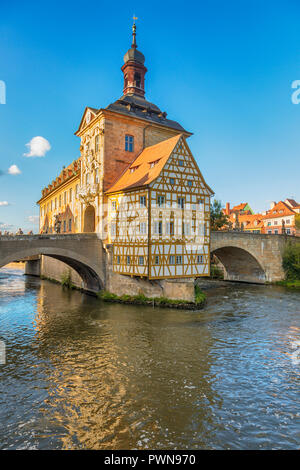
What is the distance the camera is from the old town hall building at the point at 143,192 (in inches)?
787

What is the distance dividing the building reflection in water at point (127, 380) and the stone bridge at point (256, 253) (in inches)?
603

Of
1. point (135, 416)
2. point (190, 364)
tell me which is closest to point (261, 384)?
point (190, 364)

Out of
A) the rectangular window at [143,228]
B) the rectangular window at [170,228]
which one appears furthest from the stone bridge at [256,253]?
the rectangular window at [143,228]

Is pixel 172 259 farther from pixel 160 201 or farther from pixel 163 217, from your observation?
pixel 160 201

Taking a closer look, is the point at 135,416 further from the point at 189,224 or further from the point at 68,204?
the point at 68,204

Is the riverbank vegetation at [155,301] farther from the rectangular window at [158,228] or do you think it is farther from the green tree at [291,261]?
the green tree at [291,261]

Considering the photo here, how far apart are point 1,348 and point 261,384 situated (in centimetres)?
1066

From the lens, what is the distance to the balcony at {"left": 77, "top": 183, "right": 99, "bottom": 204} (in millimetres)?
25053

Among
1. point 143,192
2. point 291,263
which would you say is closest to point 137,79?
point 143,192

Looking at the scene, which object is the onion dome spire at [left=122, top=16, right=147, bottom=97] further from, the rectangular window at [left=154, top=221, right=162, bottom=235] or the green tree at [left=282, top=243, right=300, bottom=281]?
the green tree at [left=282, top=243, right=300, bottom=281]

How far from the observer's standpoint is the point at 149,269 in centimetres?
1945

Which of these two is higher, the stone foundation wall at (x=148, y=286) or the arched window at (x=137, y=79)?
the arched window at (x=137, y=79)

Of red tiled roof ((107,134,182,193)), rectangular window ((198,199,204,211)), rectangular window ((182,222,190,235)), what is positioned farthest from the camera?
rectangular window ((198,199,204,211))

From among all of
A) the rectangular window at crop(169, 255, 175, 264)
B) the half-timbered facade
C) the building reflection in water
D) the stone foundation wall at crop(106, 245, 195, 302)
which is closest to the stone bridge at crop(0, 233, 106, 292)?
the stone foundation wall at crop(106, 245, 195, 302)
